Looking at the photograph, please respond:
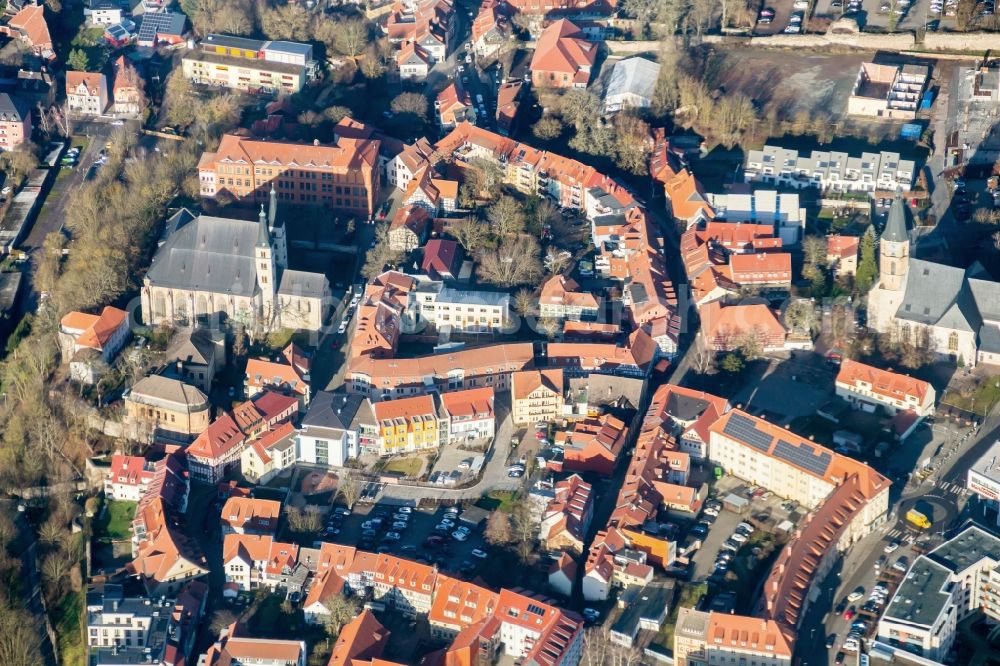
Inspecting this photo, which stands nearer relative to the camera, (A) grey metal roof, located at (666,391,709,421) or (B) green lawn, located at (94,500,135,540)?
(B) green lawn, located at (94,500,135,540)

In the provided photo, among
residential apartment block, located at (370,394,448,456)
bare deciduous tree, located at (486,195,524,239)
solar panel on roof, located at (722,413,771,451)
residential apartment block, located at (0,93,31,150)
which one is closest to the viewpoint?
solar panel on roof, located at (722,413,771,451)

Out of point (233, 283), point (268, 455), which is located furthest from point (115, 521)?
point (233, 283)

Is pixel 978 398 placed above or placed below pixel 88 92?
below

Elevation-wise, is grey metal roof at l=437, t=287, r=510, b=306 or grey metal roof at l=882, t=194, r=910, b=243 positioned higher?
grey metal roof at l=882, t=194, r=910, b=243

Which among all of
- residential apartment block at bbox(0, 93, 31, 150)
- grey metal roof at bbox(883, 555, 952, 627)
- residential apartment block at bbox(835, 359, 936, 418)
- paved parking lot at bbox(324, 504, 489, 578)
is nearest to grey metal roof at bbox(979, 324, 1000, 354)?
residential apartment block at bbox(835, 359, 936, 418)

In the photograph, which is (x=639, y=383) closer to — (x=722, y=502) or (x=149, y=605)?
(x=722, y=502)

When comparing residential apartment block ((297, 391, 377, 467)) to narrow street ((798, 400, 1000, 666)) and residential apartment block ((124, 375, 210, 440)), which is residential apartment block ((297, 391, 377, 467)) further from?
narrow street ((798, 400, 1000, 666))

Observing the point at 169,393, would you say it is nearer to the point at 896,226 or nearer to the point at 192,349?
the point at 192,349
